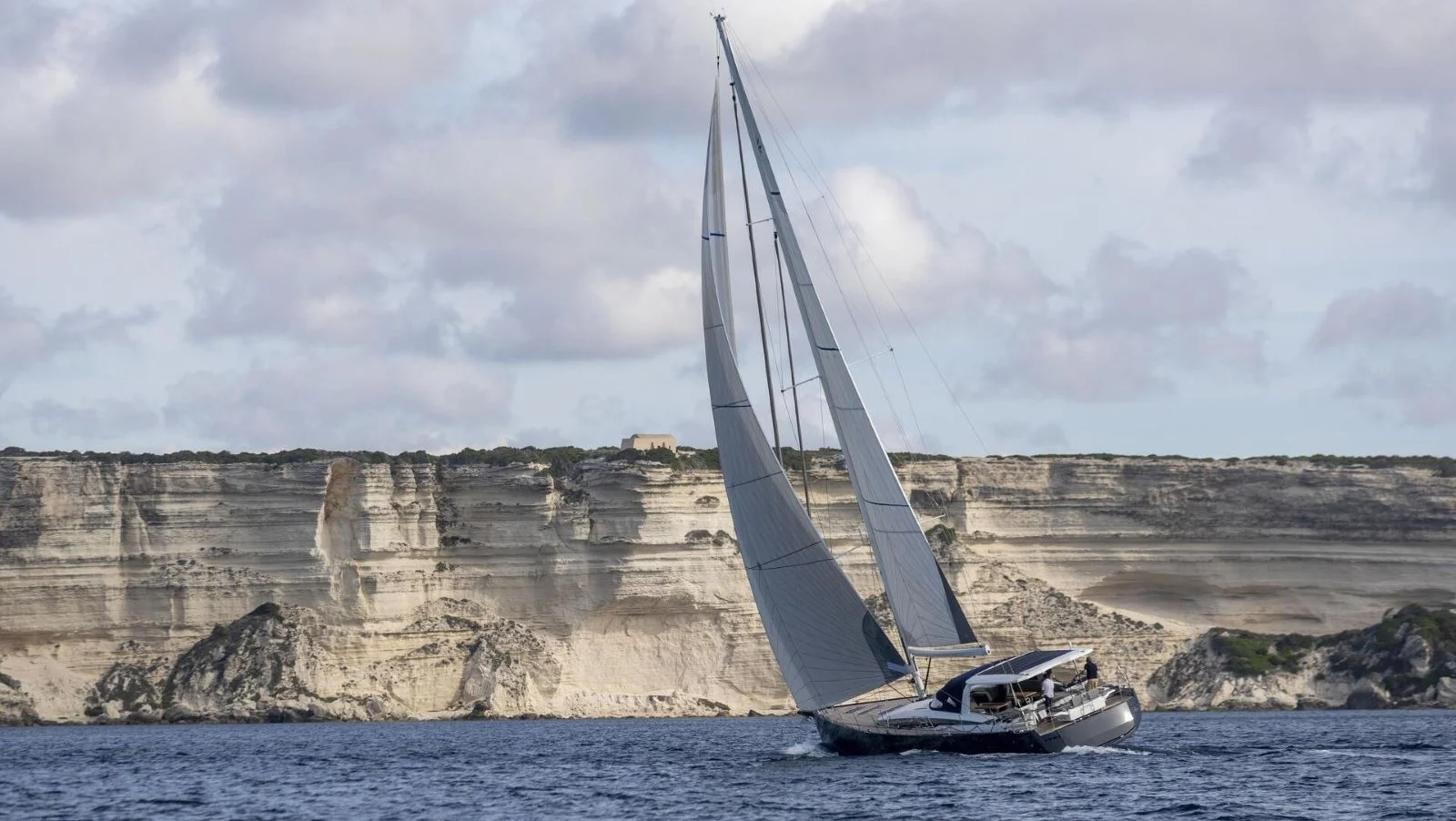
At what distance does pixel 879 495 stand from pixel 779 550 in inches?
82.6

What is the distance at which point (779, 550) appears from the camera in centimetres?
3266

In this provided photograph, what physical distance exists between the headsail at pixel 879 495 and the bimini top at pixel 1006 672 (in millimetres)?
684

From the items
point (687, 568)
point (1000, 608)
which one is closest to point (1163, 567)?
point (1000, 608)

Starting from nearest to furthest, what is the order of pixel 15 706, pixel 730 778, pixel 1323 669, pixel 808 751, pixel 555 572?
pixel 730 778 → pixel 808 751 → pixel 15 706 → pixel 1323 669 → pixel 555 572

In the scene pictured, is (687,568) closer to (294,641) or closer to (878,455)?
(294,641)

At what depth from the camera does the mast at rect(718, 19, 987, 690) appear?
32250 millimetres

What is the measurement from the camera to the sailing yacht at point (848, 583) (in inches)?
1271

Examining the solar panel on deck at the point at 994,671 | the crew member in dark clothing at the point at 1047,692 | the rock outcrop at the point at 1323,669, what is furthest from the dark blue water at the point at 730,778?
the rock outcrop at the point at 1323,669

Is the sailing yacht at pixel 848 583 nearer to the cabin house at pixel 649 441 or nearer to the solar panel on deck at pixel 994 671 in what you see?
the solar panel on deck at pixel 994 671

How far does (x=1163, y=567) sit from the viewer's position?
67062 millimetres

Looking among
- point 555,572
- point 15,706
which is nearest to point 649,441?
point 555,572

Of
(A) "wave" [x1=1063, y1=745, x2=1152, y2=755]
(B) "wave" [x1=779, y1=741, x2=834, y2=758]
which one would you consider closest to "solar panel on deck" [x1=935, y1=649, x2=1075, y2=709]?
(A) "wave" [x1=1063, y1=745, x2=1152, y2=755]

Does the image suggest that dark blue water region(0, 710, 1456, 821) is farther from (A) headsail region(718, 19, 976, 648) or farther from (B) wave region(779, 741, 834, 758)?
(A) headsail region(718, 19, 976, 648)

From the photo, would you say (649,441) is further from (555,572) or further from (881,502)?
(881,502)
